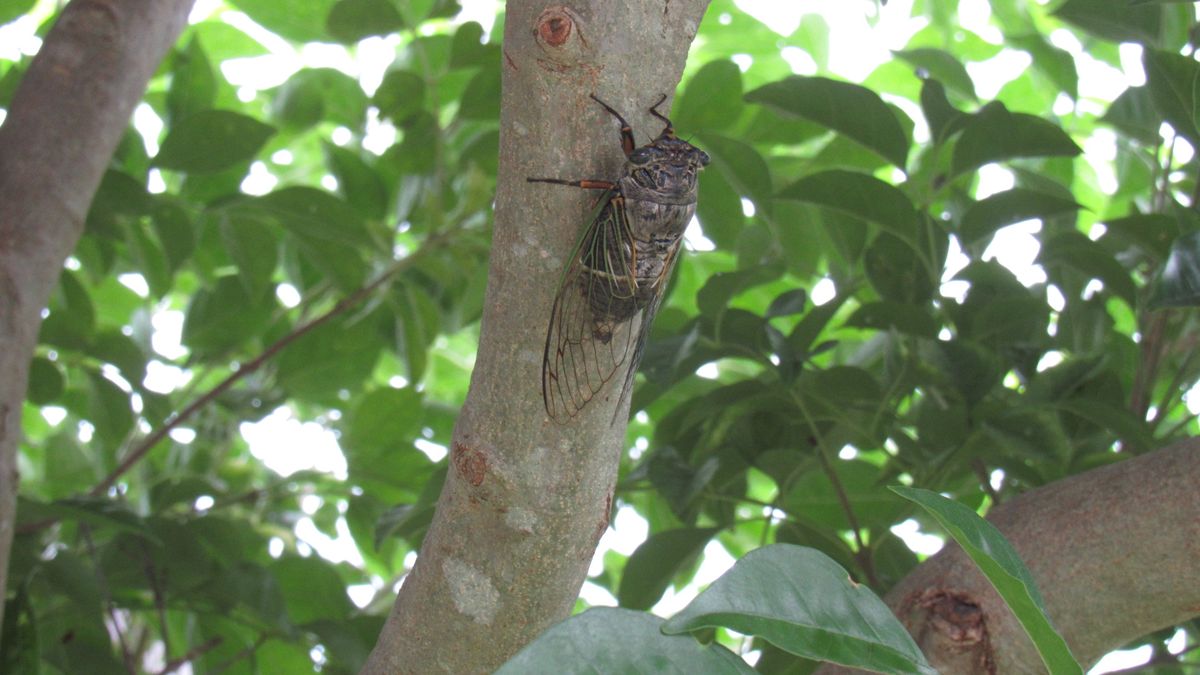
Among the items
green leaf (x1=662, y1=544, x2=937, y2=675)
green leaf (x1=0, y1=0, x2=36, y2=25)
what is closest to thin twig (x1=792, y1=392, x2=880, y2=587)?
green leaf (x1=662, y1=544, x2=937, y2=675)

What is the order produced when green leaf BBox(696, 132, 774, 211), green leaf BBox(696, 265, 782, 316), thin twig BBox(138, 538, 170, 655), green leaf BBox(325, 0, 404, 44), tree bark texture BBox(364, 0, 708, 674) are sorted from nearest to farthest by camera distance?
tree bark texture BBox(364, 0, 708, 674)
green leaf BBox(696, 265, 782, 316)
green leaf BBox(696, 132, 774, 211)
thin twig BBox(138, 538, 170, 655)
green leaf BBox(325, 0, 404, 44)

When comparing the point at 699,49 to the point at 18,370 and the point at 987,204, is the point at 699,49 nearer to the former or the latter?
the point at 987,204

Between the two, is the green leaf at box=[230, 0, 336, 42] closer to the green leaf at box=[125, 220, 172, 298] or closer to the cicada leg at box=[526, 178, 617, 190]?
the green leaf at box=[125, 220, 172, 298]

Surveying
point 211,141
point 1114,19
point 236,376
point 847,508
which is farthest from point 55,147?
point 1114,19

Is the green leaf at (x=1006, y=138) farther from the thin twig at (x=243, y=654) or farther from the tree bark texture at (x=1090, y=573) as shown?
the thin twig at (x=243, y=654)

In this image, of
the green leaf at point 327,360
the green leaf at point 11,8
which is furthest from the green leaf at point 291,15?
the green leaf at point 327,360

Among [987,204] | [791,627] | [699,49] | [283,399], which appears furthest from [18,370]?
[699,49]

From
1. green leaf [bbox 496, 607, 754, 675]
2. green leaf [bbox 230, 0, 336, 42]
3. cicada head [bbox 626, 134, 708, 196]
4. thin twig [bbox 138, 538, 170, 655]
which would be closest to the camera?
green leaf [bbox 496, 607, 754, 675]
